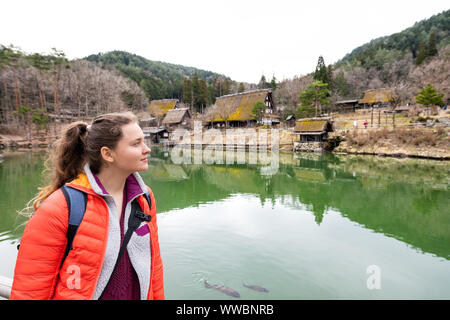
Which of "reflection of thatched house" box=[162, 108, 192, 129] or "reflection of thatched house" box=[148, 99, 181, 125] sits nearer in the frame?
"reflection of thatched house" box=[162, 108, 192, 129]

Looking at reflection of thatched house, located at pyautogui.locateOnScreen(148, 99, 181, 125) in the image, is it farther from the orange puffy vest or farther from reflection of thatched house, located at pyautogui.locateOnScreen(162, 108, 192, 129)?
the orange puffy vest

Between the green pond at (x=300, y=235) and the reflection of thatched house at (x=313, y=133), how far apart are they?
12813 mm

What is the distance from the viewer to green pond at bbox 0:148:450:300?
4277mm

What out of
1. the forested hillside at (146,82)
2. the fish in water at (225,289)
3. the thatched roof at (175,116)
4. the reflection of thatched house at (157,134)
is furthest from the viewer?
the thatched roof at (175,116)

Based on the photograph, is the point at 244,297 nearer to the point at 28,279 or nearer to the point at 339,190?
the point at 28,279

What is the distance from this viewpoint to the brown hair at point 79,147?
1319 mm

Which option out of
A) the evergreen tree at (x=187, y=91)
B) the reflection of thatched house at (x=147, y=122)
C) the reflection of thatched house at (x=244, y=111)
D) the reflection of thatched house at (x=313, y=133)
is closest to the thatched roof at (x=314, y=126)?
the reflection of thatched house at (x=313, y=133)

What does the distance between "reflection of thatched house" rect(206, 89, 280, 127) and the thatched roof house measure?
7.98 metres

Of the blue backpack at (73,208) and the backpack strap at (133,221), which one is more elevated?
the blue backpack at (73,208)

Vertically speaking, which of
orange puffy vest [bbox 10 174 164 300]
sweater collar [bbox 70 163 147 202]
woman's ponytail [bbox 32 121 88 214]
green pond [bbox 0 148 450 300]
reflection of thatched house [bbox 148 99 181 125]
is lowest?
green pond [bbox 0 148 450 300]

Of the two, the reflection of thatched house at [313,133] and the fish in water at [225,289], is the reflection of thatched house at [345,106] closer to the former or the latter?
the reflection of thatched house at [313,133]

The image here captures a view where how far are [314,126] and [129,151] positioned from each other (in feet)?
85.3

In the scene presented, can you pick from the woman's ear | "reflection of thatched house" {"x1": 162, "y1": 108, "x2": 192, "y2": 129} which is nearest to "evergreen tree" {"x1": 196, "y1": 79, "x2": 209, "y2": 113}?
"reflection of thatched house" {"x1": 162, "y1": 108, "x2": 192, "y2": 129}

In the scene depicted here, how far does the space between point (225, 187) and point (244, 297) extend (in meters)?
7.93
